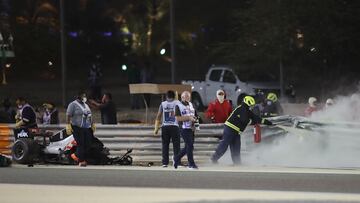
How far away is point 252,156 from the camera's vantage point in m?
14.2

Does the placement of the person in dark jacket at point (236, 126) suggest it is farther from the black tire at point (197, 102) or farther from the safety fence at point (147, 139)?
the black tire at point (197, 102)

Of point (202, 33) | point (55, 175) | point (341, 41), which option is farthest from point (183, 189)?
point (202, 33)

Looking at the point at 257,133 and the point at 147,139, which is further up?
the point at 257,133

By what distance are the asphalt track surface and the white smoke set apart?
0.82m

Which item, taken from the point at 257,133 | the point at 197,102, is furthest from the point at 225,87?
the point at 257,133

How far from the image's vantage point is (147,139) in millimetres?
14797

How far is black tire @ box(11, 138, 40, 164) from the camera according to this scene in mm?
14156

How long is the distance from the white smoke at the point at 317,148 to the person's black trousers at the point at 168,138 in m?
1.67

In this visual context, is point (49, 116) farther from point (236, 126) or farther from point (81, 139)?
point (236, 126)

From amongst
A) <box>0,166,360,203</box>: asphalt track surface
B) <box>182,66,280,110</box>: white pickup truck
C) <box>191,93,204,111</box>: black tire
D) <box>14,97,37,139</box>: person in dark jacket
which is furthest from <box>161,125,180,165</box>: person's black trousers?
<box>191,93,204,111</box>: black tire

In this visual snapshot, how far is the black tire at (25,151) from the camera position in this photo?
14.2 metres

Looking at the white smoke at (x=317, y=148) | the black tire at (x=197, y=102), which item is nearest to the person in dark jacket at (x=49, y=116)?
the white smoke at (x=317, y=148)

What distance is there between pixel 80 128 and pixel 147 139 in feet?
5.66

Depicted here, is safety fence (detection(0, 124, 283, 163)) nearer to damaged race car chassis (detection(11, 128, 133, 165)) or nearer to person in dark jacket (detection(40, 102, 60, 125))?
damaged race car chassis (detection(11, 128, 133, 165))
